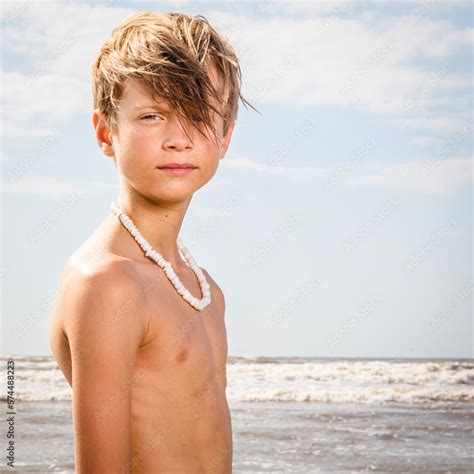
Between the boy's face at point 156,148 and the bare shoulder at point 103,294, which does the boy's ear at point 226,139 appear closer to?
the boy's face at point 156,148

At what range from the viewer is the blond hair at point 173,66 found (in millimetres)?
1717

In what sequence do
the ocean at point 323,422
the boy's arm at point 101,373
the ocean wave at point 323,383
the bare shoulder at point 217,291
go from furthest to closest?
the ocean wave at point 323,383 → the ocean at point 323,422 → the bare shoulder at point 217,291 → the boy's arm at point 101,373

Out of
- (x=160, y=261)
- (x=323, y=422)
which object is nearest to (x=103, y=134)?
(x=160, y=261)

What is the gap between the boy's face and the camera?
66.8 inches

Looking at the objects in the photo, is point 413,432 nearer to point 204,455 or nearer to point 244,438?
point 244,438

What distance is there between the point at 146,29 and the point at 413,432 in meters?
6.93

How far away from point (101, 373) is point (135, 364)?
154 millimetres

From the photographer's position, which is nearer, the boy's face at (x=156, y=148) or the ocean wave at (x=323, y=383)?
the boy's face at (x=156, y=148)

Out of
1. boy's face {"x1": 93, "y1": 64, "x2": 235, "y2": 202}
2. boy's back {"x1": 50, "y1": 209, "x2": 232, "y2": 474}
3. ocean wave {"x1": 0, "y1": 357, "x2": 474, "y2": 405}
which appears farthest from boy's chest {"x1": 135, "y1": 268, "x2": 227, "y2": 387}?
ocean wave {"x1": 0, "y1": 357, "x2": 474, "y2": 405}

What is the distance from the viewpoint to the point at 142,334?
1.63 meters

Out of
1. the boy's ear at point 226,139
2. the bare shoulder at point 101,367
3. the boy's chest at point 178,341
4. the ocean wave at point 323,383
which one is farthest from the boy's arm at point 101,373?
the ocean wave at point 323,383

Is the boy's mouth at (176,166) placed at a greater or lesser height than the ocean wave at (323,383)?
greater

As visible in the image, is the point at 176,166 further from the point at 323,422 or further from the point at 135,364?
the point at 323,422

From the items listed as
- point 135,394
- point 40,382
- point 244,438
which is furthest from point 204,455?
point 40,382
